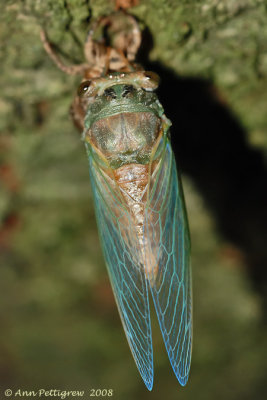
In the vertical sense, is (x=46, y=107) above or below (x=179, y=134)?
above

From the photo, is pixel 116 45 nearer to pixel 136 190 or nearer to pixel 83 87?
pixel 83 87

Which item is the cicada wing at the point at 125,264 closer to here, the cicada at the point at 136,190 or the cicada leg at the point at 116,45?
the cicada at the point at 136,190

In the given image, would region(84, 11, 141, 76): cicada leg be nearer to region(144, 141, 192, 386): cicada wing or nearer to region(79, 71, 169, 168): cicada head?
region(79, 71, 169, 168): cicada head

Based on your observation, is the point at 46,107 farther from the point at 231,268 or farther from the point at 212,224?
the point at 231,268

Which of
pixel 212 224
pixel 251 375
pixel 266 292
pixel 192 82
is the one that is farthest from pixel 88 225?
pixel 251 375

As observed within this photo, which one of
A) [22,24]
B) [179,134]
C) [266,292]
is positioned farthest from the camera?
[266,292]

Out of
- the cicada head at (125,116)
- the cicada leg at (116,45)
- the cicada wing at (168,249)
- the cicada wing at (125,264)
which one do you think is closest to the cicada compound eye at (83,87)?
the cicada head at (125,116)

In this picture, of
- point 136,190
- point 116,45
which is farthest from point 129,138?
point 116,45
